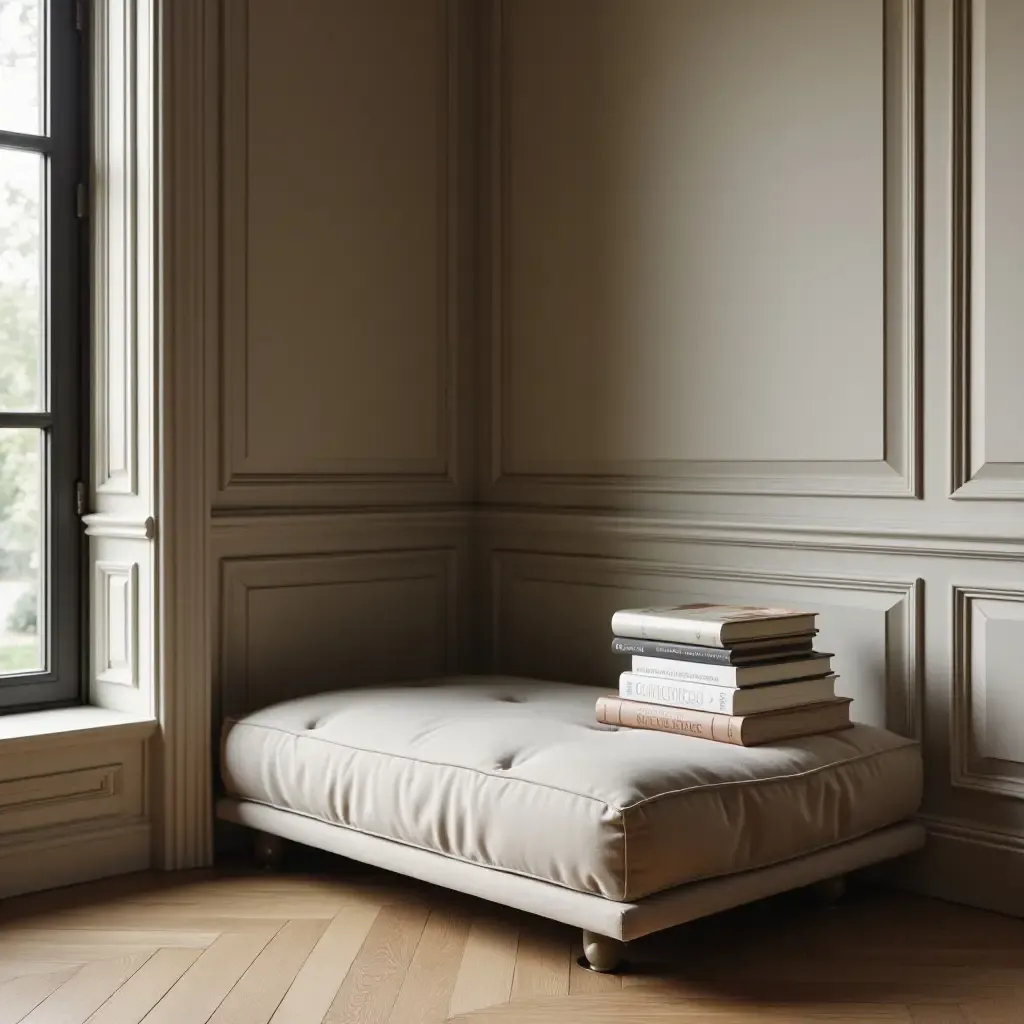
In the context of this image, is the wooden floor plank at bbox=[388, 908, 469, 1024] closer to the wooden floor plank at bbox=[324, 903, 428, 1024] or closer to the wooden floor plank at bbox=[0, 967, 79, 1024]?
the wooden floor plank at bbox=[324, 903, 428, 1024]

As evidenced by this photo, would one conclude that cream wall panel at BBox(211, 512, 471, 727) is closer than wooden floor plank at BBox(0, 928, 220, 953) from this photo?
No

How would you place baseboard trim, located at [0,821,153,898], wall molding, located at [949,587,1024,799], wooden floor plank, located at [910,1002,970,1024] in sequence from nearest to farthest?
1. wooden floor plank, located at [910,1002,970,1024]
2. wall molding, located at [949,587,1024,799]
3. baseboard trim, located at [0,821,153,898]

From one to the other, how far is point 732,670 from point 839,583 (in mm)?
392

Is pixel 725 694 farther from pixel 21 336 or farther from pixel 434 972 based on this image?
pixel 21 336

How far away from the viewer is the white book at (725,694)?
2059mm

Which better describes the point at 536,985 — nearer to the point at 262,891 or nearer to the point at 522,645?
the point at 262,891

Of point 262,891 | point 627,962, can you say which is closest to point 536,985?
point 627,962

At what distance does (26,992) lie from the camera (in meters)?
1.83

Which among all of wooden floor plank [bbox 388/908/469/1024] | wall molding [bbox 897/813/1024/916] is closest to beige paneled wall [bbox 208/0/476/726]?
wooden floor plank [bbox 388/908/469/1024]

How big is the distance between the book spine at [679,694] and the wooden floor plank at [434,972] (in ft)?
1.41

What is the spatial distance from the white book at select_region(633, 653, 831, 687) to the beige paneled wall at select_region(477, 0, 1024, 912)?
21 cm

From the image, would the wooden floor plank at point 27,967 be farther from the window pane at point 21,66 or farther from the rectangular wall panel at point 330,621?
the window pane at point 21,66

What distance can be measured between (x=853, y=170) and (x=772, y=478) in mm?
531

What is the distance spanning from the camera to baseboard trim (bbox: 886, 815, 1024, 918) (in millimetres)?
2164
